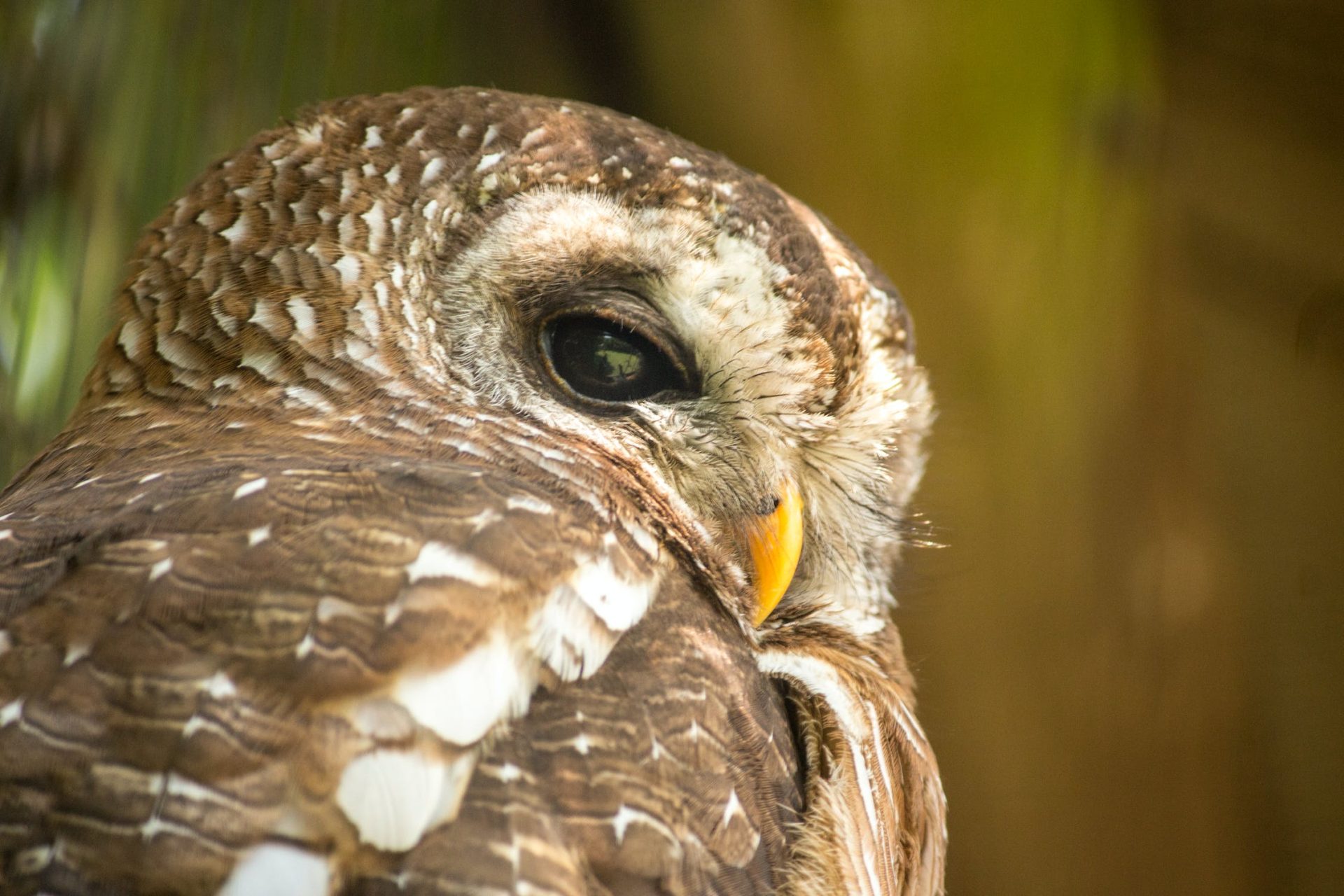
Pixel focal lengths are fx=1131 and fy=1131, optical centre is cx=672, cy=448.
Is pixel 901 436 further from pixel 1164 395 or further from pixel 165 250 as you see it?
pixel 165 250

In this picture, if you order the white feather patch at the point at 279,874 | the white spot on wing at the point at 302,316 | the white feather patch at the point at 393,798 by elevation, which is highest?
the white spot on wing at the point at 302,316

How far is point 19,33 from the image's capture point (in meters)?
1.95

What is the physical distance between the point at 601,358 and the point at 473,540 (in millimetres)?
380

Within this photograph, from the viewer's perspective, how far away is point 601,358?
4.08 feet

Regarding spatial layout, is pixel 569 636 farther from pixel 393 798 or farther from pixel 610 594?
pixel 393 798

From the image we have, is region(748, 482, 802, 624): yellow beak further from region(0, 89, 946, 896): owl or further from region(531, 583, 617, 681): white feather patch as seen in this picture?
region(531, 583, 617, 681): white feather patch

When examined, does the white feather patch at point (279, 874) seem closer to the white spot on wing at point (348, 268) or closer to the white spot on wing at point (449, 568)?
the white spot on wing at point (449, 568)

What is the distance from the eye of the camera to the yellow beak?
1274 mm

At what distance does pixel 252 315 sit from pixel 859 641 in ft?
2.75

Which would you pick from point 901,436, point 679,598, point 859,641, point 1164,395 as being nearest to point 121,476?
point 679,598

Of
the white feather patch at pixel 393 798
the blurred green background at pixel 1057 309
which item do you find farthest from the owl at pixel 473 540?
the blurred green background at pixel 1057 309

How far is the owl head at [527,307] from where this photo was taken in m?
1.19

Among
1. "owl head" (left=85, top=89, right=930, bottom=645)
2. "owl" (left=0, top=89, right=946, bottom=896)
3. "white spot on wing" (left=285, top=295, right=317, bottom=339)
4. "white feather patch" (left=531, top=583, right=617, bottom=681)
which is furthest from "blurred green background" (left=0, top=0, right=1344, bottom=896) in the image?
"white feather patch" (left=531, top=583, right=617, bottom=681)

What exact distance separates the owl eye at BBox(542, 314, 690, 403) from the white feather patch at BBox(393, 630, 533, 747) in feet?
1.37
